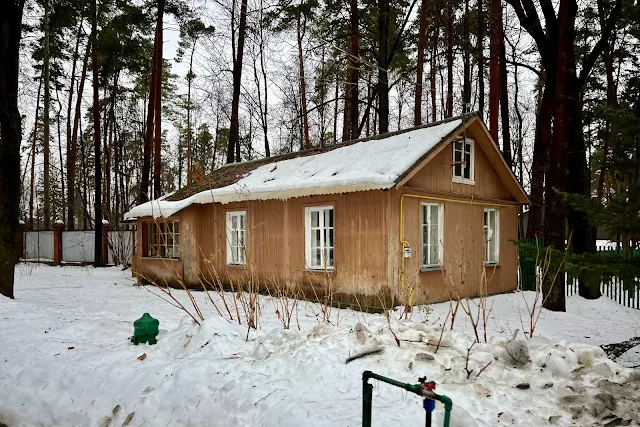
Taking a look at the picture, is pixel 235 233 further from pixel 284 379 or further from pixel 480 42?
pixel 480 42

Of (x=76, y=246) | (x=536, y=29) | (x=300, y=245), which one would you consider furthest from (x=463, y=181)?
(x=76, y=246)

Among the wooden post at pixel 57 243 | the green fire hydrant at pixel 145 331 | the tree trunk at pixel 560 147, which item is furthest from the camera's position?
the wooden post at pixel 57 243

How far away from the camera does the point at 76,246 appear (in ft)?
66.0

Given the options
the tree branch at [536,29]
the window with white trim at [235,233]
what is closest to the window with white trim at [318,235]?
the window with white trim at [235,233]

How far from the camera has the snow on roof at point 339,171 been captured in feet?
28.5

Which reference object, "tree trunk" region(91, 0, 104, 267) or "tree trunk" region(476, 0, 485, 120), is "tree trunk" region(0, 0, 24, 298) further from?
"tree trunk" region(476, 0, 485, 120)

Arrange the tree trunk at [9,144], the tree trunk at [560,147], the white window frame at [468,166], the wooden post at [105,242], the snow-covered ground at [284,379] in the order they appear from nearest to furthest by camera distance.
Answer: the snow-covered ground at [284,379] → the tree trunk at [9,144] → the tree trunk at [560,147] → the white window frame at [468,166] → the wooden post at [105,242]

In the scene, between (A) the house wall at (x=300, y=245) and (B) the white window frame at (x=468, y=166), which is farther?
(B) the white window frame at (x=468, y=166)

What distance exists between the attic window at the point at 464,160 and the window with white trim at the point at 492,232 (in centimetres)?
131

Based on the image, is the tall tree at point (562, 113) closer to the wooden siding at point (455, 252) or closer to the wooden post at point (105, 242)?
the wooden siding at point (455, 252)

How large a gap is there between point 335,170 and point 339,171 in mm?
196

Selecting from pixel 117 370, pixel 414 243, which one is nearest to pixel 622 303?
pixel 414 243

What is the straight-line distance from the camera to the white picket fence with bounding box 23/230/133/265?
18.9 meters

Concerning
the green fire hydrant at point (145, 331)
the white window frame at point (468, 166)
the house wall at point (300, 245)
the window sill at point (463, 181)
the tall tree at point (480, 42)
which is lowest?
the green fire hydrant at point (145, 331)
